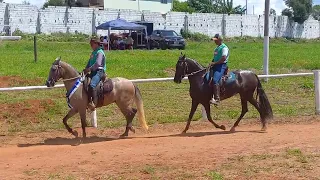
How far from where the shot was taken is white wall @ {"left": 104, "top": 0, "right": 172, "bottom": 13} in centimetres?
7256

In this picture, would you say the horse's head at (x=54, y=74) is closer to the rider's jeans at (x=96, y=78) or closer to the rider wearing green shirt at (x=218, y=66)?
the rider's jeans at (x=96, y=78)

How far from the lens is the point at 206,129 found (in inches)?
574

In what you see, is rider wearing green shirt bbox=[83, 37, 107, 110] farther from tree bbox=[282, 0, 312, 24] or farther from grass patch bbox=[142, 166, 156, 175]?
tree bbox=[282, 0, 312, 24]

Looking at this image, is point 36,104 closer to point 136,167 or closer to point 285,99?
point 136,167

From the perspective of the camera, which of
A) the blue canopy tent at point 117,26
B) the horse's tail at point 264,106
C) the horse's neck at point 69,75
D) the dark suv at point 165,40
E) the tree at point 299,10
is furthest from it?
the tree at point 299,10

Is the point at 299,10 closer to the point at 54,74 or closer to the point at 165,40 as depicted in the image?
the point at 165,40

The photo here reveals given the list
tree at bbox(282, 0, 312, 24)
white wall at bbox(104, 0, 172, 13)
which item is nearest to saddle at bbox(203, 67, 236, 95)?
white wall at bbox(104, 0, 172, 13)

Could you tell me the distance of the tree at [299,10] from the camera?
246 ft

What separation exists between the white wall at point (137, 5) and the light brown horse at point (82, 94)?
59.5 meters

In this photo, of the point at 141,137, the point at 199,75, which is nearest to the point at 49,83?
the point at 141,137

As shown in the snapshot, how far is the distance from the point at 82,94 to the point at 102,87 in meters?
0.47

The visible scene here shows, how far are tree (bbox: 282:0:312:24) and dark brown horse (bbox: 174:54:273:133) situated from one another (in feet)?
206

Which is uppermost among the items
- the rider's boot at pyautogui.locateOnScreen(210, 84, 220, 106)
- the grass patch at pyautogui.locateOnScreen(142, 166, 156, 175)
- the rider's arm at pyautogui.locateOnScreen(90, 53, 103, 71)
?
the rider's arm at pyautogui.locateOnScreen(90, 53, 103, 71)

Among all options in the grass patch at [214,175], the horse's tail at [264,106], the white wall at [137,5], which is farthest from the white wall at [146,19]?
the grass patch at [214,175]
